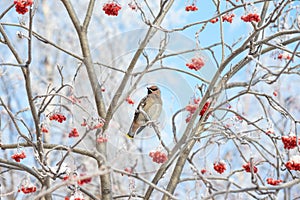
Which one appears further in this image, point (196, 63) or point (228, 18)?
point (228, 18)

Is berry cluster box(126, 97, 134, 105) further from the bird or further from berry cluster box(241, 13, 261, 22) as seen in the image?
berry cluster box(241, 13, 261, 22)

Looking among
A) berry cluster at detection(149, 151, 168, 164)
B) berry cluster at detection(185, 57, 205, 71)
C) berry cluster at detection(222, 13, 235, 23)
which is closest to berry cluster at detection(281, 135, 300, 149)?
berry cluster at detection(149, 151, 168, 164)

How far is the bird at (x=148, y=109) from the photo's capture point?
2.89 m

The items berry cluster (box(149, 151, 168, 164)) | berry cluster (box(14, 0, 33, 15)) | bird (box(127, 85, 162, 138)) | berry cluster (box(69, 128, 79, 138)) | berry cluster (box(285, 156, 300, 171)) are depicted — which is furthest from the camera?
berry cluster (box(69, 128, 79, 138))

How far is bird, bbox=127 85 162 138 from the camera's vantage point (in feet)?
9.48

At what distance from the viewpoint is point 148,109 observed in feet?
9.56

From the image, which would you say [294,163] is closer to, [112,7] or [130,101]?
[130,101]

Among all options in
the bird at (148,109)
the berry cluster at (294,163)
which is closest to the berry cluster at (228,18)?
the bird at (148,109)

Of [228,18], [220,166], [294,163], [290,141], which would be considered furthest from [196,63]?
[294,163]

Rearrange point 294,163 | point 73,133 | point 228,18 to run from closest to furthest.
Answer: point 294,163 < point 73,133 < point 228,18

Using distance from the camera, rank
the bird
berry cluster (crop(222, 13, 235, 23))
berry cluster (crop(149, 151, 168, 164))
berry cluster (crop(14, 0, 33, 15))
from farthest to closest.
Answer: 1. berry cluster (crop(222, 13, 235, 23))
2. the bird
3. berry cluster (crop(14, 0, 33, 15))
4. berry cluster (crop(149, 151, 168, 164))

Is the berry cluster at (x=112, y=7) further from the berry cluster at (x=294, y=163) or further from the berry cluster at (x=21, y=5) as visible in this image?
the berry cluster at (x=294, y=163)

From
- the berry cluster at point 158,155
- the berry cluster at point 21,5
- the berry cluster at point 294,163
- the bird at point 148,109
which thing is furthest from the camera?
the bird at point 148,109

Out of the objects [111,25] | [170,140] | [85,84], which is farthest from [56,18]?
[170,140]
